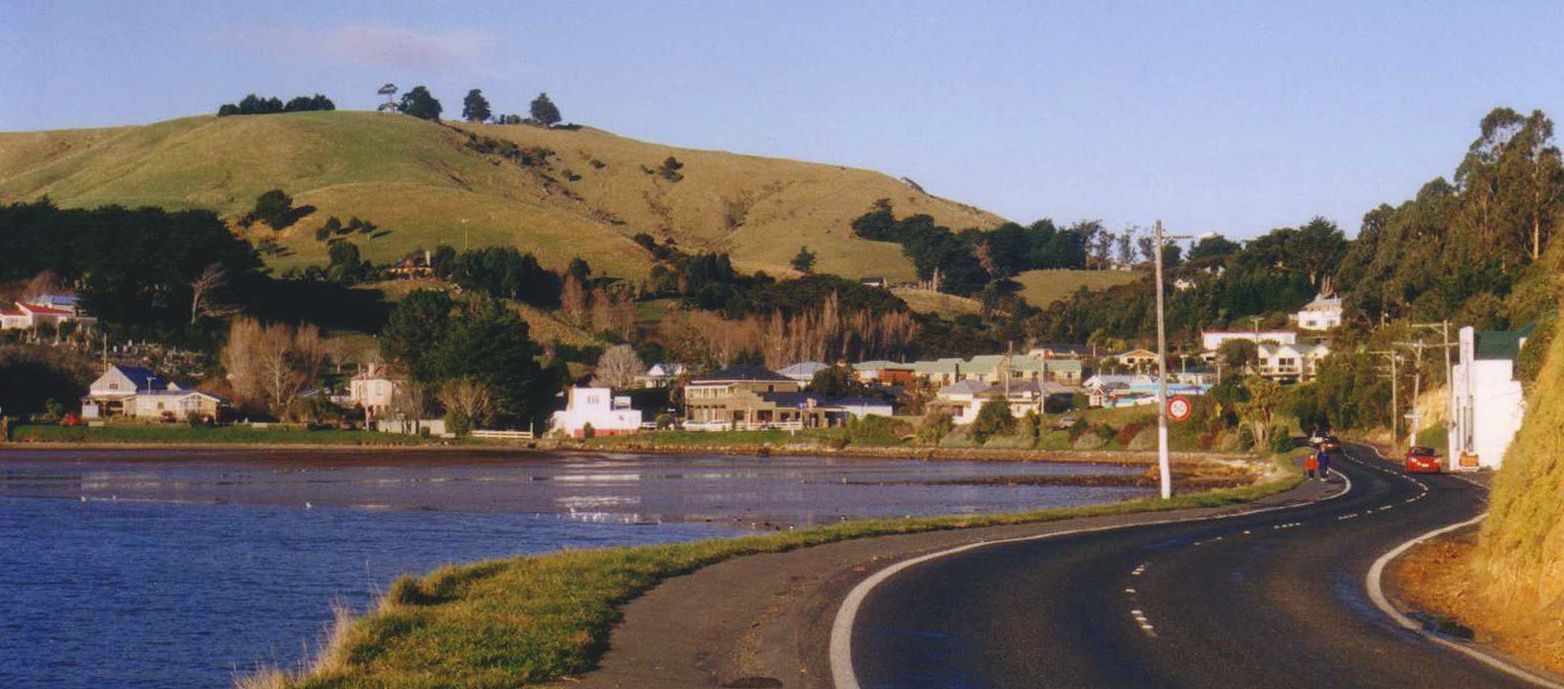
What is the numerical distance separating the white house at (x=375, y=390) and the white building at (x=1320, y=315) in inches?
3236

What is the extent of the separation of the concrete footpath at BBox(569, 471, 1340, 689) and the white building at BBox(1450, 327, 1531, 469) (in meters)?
43.7

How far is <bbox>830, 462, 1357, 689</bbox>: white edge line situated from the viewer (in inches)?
584

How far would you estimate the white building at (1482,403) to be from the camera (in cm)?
6512

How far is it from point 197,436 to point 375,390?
16845mm

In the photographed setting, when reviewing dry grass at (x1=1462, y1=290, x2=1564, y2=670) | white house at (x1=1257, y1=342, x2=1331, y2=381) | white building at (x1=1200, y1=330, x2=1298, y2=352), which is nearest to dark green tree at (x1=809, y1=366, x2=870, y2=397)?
white building at (x1=1200, y1=330, x2=1298, y2=352)

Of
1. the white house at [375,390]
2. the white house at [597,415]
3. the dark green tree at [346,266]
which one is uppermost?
the dark green tree at [346,266]

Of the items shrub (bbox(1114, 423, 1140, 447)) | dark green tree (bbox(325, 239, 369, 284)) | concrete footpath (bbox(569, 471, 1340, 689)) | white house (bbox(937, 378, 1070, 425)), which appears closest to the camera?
concrete footpath (bbox(569, 471, 1340, 689))

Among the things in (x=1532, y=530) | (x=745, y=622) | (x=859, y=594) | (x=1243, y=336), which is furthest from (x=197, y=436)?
(x=1532, y=530)

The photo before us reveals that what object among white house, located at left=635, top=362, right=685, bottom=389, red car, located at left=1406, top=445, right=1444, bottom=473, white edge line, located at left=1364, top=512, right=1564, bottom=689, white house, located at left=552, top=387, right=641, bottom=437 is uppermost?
white house, located at left=635, top=362, right=685, bottom=389

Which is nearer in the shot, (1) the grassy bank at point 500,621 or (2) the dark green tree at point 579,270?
(1) the grassy bank at point 500,621

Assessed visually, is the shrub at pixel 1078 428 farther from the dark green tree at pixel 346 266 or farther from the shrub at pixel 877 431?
the dark green tree at pixel 346 266

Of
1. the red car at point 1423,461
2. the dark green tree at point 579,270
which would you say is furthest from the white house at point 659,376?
the red car at point 1423,461

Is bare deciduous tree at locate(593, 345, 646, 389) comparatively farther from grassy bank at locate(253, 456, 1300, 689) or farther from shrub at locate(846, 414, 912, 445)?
grassy bank at locate(253, 456, 1300, 689)

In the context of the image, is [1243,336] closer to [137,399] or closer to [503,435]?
[503,435]
